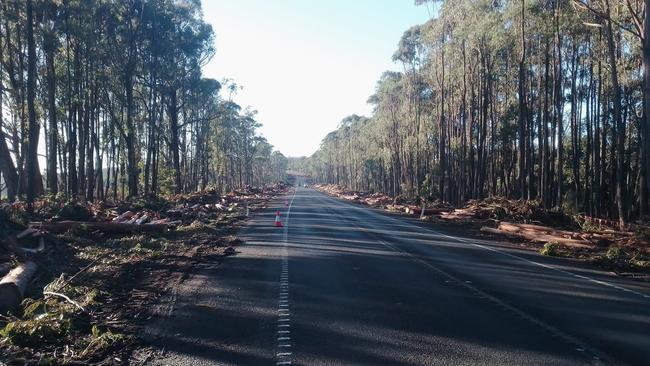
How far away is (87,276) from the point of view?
36.8 ft

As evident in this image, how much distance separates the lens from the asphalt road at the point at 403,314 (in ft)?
20.2

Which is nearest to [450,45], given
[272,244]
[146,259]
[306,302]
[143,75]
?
[143,75]

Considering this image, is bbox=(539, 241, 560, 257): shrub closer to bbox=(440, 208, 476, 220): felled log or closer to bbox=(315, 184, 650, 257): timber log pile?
bbox=(315, 184, 650, 257): timber log pile

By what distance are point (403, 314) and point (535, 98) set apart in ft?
139

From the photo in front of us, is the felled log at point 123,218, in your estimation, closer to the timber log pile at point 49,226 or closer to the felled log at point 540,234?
the timber log pile at point 49,226

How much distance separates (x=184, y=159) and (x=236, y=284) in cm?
5454

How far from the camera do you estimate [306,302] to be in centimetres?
884

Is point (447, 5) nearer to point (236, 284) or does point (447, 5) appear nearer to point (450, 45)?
point (450, 45)

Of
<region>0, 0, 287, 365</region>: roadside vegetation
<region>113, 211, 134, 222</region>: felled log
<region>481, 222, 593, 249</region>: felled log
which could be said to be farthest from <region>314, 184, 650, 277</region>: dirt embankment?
<region>113, 211, 134, 222</region>: felled log

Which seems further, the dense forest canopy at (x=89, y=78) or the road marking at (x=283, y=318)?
the dense forest canopy at (x=89, y=78)

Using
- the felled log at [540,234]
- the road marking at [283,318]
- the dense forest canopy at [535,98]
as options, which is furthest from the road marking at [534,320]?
the dense forest canopy at [535,98]

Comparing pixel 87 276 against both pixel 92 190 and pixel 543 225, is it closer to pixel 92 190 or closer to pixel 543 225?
pixel 543 225

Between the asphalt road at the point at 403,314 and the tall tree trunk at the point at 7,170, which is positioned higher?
the tall tree trunk at the point at 7,170

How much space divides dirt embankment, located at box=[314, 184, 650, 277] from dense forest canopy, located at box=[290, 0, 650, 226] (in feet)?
11.1
